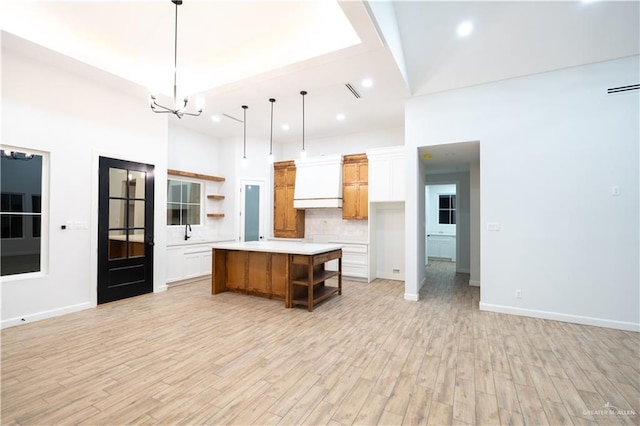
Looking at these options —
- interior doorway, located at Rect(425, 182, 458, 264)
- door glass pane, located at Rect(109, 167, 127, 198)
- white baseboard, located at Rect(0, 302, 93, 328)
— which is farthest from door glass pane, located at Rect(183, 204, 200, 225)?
interior doorway, located at Rect(425, 182, 458, 264)

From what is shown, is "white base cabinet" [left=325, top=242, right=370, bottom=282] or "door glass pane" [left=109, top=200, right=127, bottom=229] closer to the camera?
"door glass pane" [left=109, top=200, right=127, bottom=229]

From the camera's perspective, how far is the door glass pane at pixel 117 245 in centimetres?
443

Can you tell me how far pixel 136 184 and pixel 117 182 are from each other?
30 cm

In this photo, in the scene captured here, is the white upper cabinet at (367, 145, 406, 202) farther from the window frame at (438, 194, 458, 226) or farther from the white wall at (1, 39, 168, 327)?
the window frame at (438, 194, 458, 226)

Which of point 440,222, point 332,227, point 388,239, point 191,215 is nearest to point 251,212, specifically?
point 191,215

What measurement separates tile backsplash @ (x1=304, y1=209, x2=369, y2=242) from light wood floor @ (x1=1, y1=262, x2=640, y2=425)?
2794 mm

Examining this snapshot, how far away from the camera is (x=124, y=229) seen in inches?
181

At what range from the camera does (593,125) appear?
3.62 m

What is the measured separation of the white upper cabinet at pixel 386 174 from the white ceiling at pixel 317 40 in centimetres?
133

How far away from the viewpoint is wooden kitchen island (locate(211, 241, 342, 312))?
13.8 feet

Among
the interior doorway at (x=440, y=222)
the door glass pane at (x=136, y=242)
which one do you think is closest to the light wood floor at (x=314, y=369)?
the door glass pane at (x=136, y=242)

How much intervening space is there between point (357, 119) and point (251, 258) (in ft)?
11.5

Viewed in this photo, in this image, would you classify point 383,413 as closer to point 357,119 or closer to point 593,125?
point 593,125

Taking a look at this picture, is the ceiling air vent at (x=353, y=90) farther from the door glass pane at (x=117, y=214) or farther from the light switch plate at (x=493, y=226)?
the door glass pane at (x=117, y=214)
